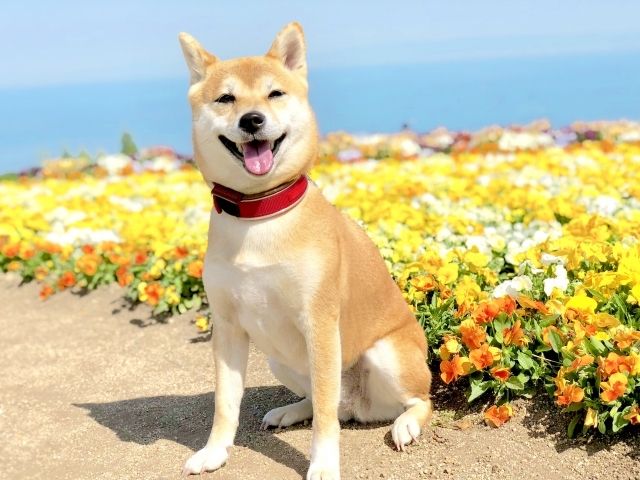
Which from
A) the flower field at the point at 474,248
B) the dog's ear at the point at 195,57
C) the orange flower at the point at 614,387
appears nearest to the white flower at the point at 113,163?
the flower field at the point at 474,248

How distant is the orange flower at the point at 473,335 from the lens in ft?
12.9

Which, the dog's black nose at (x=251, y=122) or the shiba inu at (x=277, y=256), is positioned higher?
the dog's black nose at (x=251, y=122)

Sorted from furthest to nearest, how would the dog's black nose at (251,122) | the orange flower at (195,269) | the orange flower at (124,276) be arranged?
the orange flower at (124,276)
the orange flower at (195,269)
the dog's black nose at (251,122)

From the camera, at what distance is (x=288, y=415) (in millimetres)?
4137

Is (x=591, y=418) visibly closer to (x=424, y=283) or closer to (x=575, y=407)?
(x=575, y=407)

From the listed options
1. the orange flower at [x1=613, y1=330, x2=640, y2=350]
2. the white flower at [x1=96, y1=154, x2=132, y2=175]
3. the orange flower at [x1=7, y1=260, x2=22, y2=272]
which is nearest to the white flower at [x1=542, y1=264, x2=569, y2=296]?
the orange flower at [x1=613, y1=330, x2=640, y2=350]

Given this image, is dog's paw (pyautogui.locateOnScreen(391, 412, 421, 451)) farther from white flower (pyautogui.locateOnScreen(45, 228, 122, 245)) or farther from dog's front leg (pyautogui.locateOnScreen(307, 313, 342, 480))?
white flower (pyautogui.locateOnScreen(45, 228, 122, 245))

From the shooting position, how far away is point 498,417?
3.78 meters

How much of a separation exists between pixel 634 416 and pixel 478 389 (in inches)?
29.0

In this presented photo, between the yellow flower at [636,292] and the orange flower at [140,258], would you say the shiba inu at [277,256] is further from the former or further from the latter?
the orange flower at [140,258]

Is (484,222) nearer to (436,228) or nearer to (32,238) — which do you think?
(436,228)

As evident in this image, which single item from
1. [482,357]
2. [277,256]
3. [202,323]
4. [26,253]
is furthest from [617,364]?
[26,253]

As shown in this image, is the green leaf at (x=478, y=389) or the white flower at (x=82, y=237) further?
the white flower at (x=82, y=237)

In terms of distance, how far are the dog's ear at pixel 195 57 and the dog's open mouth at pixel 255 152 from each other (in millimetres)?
422
